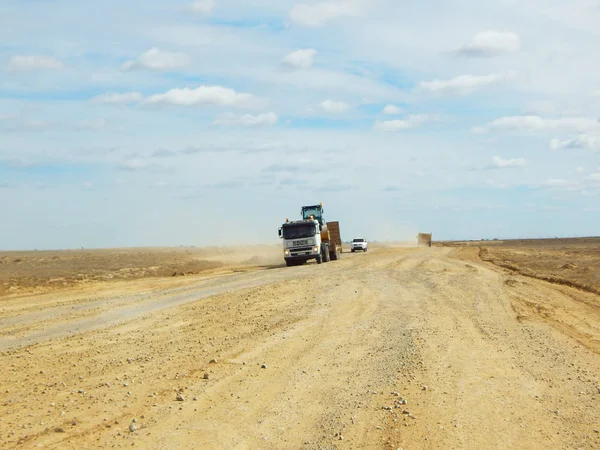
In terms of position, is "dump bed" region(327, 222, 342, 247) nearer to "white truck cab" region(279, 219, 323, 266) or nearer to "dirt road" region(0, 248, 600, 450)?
"white truck cab" region(279, 219, 323, 266)

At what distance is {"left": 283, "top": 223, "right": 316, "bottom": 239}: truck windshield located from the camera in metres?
45.1

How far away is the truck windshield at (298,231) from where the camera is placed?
148ft

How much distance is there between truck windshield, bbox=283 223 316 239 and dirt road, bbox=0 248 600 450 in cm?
2127

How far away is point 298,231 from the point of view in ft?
148

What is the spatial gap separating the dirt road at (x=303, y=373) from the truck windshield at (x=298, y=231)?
21.3 metres

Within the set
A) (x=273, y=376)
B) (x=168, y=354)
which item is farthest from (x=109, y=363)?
(x=273, y=376)

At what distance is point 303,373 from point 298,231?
32518 millimetres

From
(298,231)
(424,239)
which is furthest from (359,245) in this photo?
(298,231)

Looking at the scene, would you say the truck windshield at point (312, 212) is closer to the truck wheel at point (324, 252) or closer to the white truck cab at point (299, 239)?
the truck wheel at point (324, 252)

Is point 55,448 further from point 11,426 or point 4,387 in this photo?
point 4,387

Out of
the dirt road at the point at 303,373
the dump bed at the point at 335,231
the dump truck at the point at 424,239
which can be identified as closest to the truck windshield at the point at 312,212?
the dump bed at the point at 335,231

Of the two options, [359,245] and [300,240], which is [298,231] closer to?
[300,240]

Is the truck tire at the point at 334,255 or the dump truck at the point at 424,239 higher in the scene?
the dump truck at the point at 424,239

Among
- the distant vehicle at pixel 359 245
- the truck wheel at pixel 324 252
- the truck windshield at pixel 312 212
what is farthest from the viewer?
the distant vehicle at pixel 359 245
